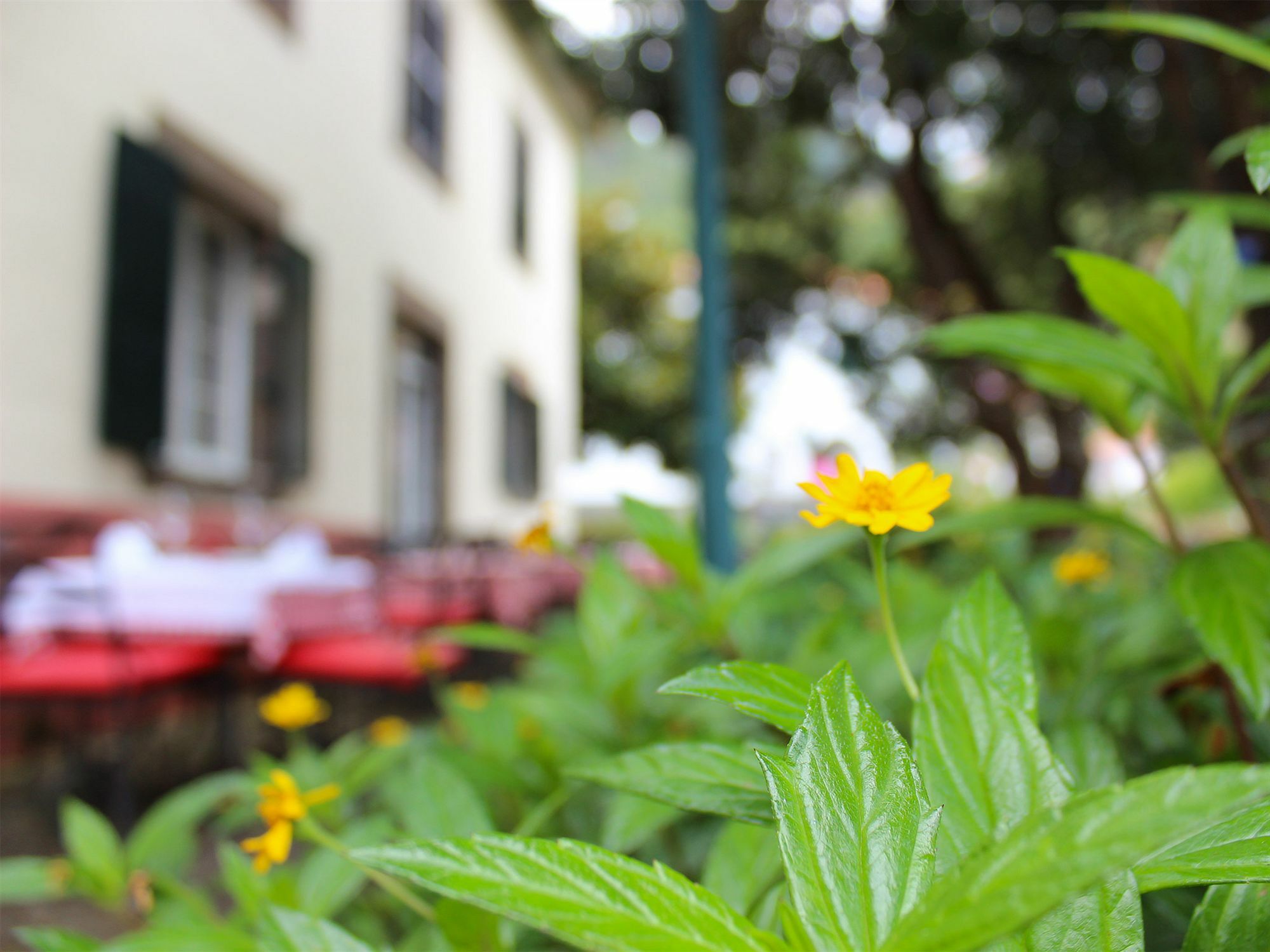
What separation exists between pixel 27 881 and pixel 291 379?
4593 mm

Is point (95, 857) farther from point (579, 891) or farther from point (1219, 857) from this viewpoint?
point (1219, 857)

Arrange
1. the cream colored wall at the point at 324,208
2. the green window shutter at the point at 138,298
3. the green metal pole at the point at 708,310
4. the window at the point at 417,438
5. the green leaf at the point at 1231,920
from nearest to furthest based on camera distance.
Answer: the green leaf at the point at 1231,920 → the green metal pole at the point at 708,310 → the cream colored wall at the point at 324,208 → the green window shutter at the point at 138,298 → the window at the point at 417,438

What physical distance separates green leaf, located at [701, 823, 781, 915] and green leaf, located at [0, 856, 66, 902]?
0.69 metres

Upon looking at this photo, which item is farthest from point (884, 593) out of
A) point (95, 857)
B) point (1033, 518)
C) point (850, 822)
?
point (95, 857)

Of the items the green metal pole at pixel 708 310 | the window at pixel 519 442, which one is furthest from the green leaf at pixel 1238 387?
the window at pixel 519 442

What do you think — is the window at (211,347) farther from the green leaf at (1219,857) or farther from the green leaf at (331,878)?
the green leaf at (1219,857)

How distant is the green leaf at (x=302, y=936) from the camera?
1.44 ft

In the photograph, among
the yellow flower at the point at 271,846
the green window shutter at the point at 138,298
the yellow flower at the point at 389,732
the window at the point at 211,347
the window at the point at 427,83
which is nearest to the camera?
the yellow flower at the point at 271,846

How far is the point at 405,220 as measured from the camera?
6.95 m

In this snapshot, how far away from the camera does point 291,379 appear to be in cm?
515

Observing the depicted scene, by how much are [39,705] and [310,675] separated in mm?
735

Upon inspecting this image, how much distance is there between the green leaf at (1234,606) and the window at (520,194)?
935 centimetres

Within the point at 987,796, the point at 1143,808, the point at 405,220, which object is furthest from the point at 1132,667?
the point at 405,220

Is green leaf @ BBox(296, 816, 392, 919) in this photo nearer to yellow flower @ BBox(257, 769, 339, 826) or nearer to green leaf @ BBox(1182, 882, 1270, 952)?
yellow flower @ BBox(257, 769, 339, 826)
